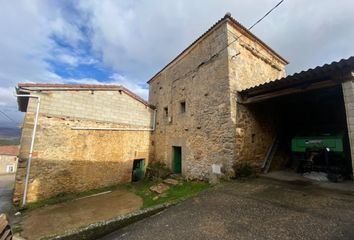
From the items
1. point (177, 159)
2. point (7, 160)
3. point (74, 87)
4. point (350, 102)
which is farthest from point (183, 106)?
point (7, 160)

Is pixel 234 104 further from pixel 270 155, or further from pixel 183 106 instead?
pixel 183 106

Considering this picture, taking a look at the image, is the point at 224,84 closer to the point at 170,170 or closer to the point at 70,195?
the point at 170,170

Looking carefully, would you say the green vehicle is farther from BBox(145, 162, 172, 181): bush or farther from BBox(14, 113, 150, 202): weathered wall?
BBox(14, 113, 150, 202): weathered wall

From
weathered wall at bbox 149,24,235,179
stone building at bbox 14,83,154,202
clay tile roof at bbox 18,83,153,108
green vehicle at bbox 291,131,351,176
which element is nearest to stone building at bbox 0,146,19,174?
stone building at bbox 14,83,154,202

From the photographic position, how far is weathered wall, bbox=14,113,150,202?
739 cm

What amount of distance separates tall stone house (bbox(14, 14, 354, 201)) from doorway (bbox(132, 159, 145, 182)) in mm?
494

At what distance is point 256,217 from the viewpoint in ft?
11.9

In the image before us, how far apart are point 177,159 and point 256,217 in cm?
649

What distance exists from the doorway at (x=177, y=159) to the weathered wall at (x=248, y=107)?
3.82m

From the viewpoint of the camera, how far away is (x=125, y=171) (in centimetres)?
1003

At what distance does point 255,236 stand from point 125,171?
8124 mm

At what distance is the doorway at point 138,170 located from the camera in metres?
10.8

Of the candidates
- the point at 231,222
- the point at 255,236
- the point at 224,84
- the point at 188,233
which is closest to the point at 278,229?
the point at 255,236

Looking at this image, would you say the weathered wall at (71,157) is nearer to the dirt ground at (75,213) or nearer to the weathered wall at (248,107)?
the dirt ground at (75,213)
